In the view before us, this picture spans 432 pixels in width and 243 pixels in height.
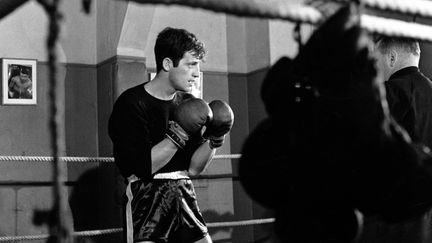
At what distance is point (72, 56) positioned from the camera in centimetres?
385

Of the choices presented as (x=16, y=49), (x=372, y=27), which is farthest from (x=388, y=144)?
(x=16, y=49)

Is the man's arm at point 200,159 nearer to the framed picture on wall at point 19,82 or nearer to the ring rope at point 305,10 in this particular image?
the ring rope at point 305,10

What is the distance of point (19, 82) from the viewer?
3545 mm

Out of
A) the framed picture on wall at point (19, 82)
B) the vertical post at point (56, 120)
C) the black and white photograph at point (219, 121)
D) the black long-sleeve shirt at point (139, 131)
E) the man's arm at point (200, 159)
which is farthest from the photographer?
the framed picture on wall at point (19, 82)

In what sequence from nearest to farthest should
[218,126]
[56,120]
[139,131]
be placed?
[56,120] → [139,131] → [218,126]

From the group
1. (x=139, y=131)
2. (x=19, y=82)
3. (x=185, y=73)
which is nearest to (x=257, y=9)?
(x=139, y=131)

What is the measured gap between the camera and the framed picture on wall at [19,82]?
3514mm

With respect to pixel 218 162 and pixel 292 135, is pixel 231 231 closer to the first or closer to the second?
pixel 218 162

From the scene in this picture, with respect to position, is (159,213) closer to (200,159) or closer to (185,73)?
(200,159)

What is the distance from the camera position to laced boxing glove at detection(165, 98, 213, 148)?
214 centimetres

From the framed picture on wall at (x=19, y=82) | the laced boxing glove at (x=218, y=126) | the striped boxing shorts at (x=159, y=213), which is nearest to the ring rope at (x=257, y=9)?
the striped boxing shorts at (x=159, y=213)

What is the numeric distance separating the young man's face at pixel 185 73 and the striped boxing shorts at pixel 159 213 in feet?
1.03

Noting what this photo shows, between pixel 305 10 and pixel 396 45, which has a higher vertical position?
pixel 396 45

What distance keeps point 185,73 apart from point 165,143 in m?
0.27
